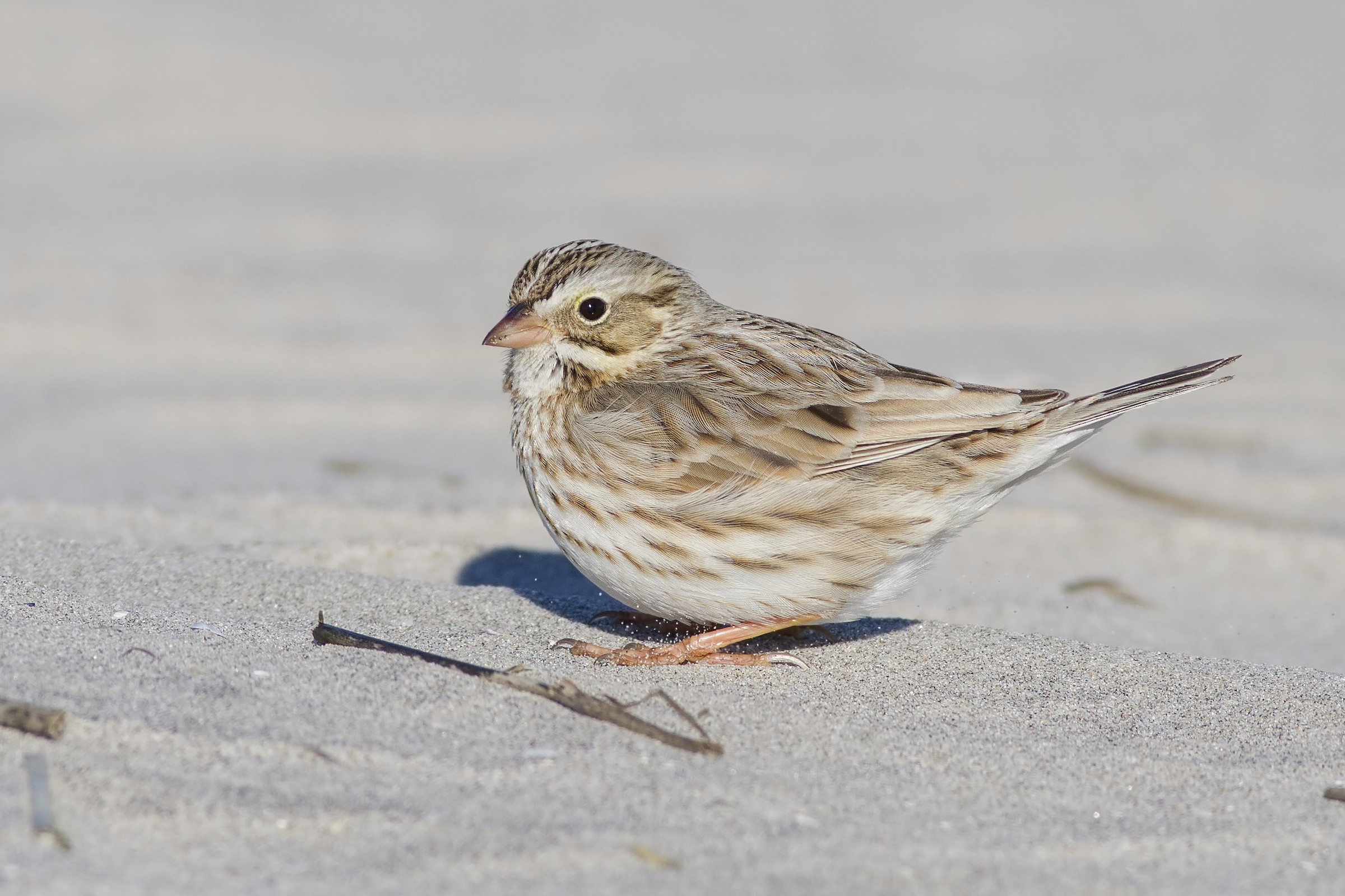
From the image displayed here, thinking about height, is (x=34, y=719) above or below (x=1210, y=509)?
above

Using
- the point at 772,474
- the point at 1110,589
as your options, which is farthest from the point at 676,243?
the point at 772,474

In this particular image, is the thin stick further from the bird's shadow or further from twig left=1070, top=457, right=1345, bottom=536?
twig left=1070, top=457, right=1345, bottom=536

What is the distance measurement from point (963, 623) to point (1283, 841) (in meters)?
2.86

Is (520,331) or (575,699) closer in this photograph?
(575,699)

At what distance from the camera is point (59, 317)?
1016 cm

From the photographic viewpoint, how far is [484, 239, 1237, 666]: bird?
4961mm

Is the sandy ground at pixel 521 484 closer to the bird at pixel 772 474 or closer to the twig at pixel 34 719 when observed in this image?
the twig at pixel 34 719

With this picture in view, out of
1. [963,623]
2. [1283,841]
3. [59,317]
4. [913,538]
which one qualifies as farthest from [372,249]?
[1283,841]

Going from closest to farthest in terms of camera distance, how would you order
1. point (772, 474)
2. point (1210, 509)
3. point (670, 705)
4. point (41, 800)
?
point (41, 800), point (670, 705), point (772, 474), point (1210, 509)

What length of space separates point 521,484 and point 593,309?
2.77 m

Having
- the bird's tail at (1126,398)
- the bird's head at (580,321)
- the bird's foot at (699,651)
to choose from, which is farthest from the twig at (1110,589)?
the bird's head at (580,321)

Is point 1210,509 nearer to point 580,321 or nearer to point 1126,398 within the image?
point 1126,398

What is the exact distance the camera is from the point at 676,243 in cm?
1248

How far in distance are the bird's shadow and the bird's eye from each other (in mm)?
933
